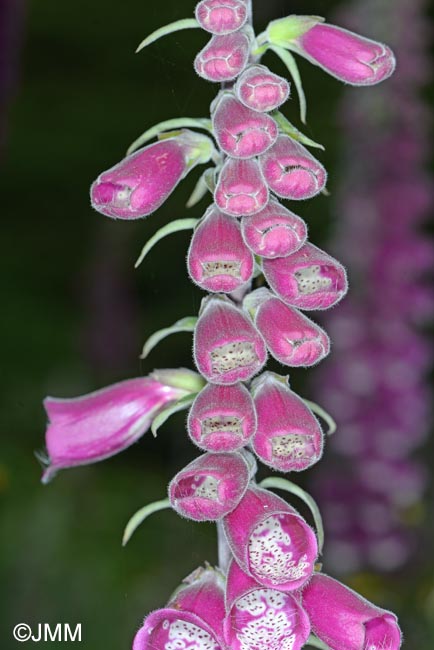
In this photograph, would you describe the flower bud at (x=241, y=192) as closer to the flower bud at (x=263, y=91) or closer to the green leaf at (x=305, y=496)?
the flower bud at (x=263, y=91)

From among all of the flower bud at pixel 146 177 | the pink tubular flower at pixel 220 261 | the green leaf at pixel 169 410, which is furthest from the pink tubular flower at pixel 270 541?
the flower bud at pixel 146 177

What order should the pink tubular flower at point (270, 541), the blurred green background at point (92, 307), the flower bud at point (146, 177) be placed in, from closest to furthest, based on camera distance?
the pink tubular flower at point (270, 541) → the flower bud at point (146, 177) → the blurred green background at point (92, 307)

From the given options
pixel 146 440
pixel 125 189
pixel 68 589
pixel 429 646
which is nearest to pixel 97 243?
pixel 146 440

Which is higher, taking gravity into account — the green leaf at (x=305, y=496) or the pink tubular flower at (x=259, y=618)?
the green leaf at (x=305, y=496)

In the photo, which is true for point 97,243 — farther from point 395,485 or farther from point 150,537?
point 395,485

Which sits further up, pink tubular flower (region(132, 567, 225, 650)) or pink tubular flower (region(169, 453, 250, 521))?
pink tubular flower (region(169, 453, 250, 521))

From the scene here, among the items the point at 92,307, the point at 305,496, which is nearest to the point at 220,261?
the point at 305,496

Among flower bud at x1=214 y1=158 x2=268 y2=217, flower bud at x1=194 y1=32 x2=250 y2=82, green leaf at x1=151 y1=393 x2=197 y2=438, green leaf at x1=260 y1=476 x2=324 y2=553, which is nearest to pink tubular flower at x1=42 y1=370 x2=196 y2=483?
green leaf at x1=151 y1=393 x2=197 y2=438

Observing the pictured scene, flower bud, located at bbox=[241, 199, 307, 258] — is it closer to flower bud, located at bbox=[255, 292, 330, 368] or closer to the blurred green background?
flower bud, located at bbox=[255, 292, 330, 368]
